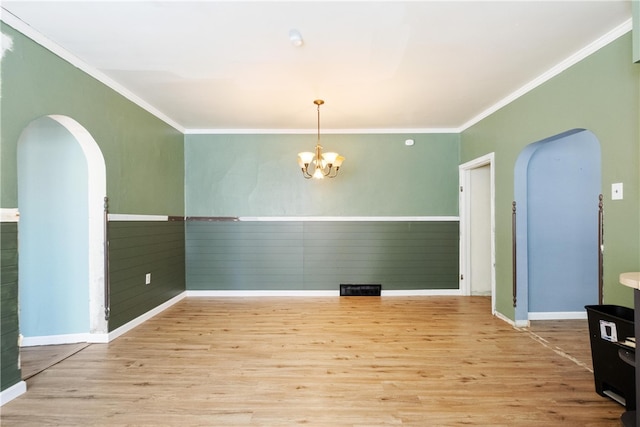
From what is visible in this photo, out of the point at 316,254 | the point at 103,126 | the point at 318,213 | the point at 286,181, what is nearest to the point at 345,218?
the point at 318,213

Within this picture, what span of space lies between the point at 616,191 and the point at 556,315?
2.02 metres

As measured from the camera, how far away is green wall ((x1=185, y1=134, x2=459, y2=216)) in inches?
186

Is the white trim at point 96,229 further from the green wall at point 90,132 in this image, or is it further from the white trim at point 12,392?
the white trim at point 12,392

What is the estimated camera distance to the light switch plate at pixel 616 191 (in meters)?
2.12

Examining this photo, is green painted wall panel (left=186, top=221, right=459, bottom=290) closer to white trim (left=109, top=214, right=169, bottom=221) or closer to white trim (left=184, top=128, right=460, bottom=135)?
white trim (left=109, top=214, right=169, bottom=221)

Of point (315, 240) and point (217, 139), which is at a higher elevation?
point (217, 139)

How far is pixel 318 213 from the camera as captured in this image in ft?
15.5

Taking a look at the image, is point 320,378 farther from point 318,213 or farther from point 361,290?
point 318,213

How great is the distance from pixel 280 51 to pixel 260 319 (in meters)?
2.87

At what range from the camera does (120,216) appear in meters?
3.12

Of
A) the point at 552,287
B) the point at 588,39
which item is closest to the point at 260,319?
the point at 552,287

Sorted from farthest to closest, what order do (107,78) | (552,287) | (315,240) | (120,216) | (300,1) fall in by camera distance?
(315,240) < (552,287) < (120,216) < (107,78) < (300,1)

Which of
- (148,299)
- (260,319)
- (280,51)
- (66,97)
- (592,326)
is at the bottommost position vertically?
(260,319)

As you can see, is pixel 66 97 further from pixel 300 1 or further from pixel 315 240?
pixel 315 240
